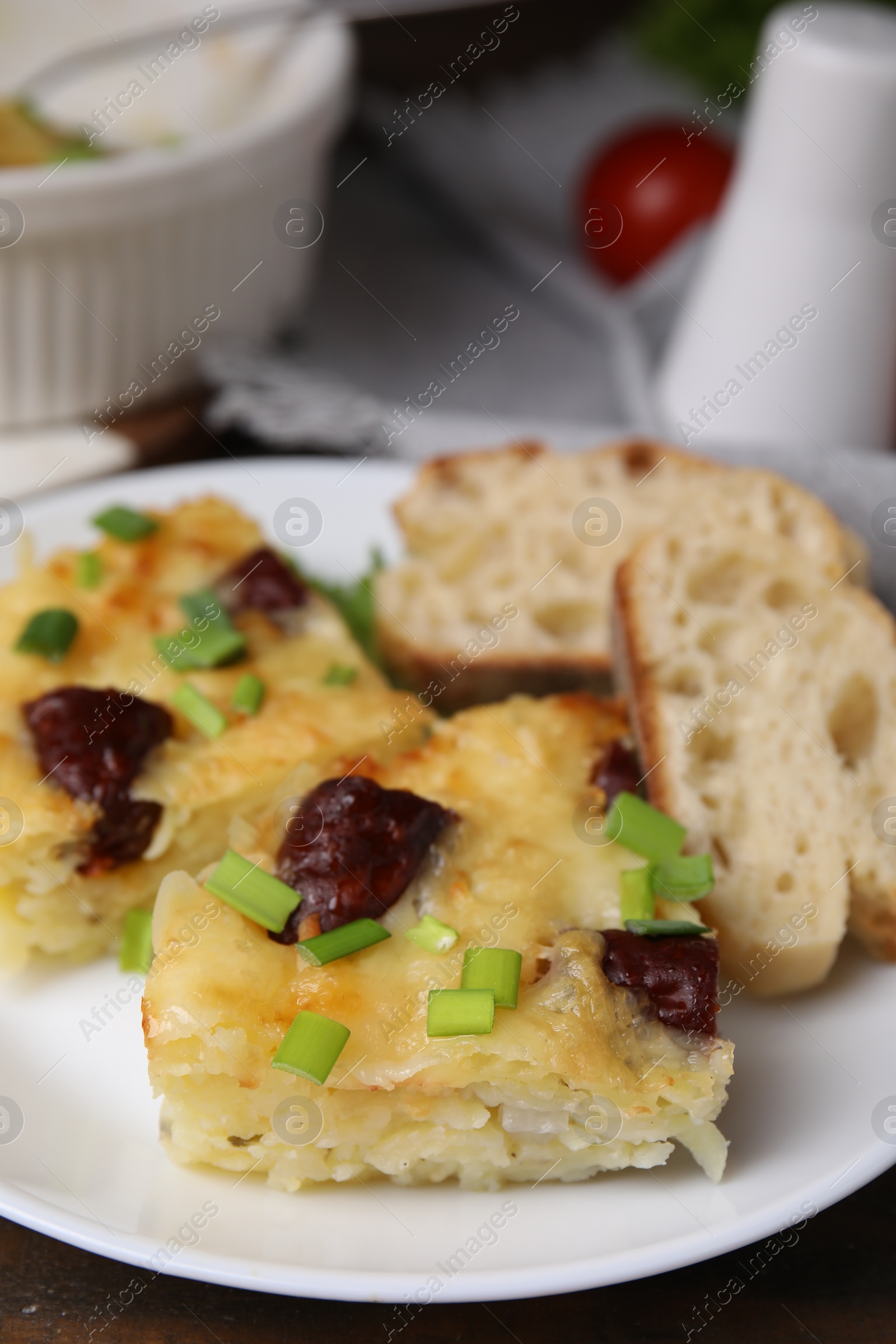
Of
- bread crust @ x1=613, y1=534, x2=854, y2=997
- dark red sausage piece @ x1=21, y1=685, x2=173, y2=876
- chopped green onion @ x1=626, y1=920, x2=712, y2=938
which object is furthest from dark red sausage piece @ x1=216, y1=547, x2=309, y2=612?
chopped green onion @ x1=626, y1=920, x2=712, y2=938

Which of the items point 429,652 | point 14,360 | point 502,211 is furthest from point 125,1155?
point 502,211

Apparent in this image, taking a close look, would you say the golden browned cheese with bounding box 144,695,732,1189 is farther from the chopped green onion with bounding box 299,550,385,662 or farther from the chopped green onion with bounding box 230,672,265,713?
the chopped green onion with bounding box 299,550,385,662

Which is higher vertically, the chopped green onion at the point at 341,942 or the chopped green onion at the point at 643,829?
the chopped green onion at the point at 341,942

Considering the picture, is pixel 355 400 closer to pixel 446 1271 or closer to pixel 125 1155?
pixel 125 1155

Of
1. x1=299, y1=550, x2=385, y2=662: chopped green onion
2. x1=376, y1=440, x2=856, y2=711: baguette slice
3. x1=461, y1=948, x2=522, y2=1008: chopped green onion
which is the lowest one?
x1=299, y1=550, x2=385, y2=662: chopped green onion

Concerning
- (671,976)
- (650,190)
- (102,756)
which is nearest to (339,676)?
(102,756)

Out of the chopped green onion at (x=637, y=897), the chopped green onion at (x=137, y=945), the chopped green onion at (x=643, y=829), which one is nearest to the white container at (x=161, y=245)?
the chopped green onion at (x=137, y=945)

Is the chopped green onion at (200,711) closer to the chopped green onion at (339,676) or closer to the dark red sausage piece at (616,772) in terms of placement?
the chopped green onion at (339,676)
